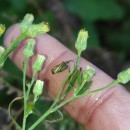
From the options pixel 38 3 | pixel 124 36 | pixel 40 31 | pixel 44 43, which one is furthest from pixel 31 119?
pixel 124 36

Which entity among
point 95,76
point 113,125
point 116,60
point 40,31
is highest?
point 40,31

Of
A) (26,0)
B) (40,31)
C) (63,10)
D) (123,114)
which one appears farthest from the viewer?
(63,10)

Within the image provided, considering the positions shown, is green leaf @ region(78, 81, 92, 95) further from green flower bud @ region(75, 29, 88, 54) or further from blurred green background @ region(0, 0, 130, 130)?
blurred green background @ region(0, 0, 130, 130)

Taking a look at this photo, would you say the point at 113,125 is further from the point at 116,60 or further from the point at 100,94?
the point at 116,60

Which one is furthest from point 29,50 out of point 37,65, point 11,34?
point 11,34

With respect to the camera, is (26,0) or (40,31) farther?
(26,0)

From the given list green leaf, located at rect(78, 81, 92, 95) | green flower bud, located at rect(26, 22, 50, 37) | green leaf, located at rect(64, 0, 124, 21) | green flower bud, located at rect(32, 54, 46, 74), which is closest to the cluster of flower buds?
green flower bud, located at rect(26, 22, 50, 37)
